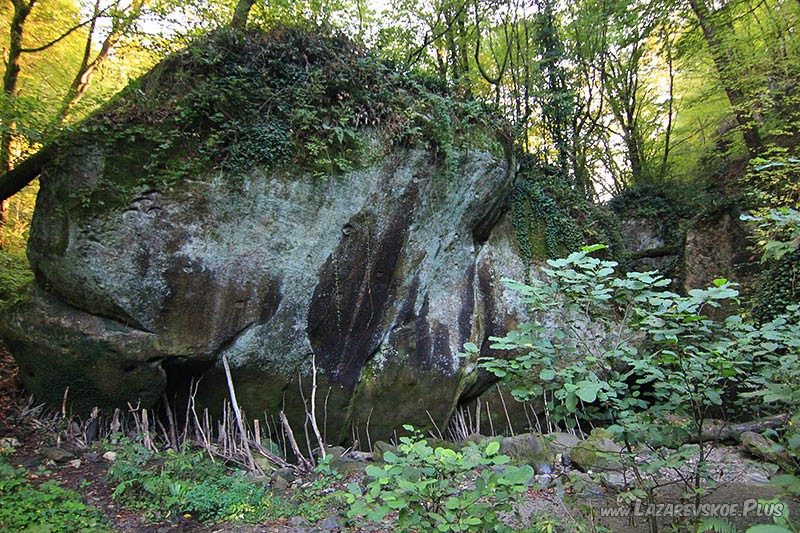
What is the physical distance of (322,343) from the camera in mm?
5695

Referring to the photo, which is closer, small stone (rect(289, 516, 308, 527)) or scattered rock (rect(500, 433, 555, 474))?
small stone (rect(289, 516, 308, 527))

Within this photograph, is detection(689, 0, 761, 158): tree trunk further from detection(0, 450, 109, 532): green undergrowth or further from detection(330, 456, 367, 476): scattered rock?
detection(0, 450, 109, 532): green undergrowth

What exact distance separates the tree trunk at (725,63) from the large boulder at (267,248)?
18.2 ft

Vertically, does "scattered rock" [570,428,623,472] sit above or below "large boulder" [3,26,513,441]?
below

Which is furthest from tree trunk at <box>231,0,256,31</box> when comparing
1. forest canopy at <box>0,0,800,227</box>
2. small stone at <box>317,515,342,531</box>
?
small stone at <box>317,515,342,531</box>

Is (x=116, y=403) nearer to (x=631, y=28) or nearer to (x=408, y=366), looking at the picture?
(x=408, y=366)

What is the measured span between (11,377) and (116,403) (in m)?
1.89

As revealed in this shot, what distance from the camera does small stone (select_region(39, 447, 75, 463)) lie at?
4133 mm

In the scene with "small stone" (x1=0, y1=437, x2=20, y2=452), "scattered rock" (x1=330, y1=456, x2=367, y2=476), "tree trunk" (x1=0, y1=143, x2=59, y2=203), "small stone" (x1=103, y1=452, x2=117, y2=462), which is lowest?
"scattered rock" (x1=330, y1=456, x2=367, y2=476)

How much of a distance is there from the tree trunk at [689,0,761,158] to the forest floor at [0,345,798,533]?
26.4 feet

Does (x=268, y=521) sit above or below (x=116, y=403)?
below

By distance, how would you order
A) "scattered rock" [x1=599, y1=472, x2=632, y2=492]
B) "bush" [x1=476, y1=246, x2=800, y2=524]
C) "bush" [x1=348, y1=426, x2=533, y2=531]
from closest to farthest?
"bush" [x1=348, y1=426, x2=533, y2=531] < "bush" [x1=476, y1=246, x2=800, y2=524] < "scattered rock" [x1=599, y1=472, x2=632, y2=492]

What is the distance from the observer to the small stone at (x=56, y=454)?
13.6ft

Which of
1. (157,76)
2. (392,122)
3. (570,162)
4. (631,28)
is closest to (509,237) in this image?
(392,122)
